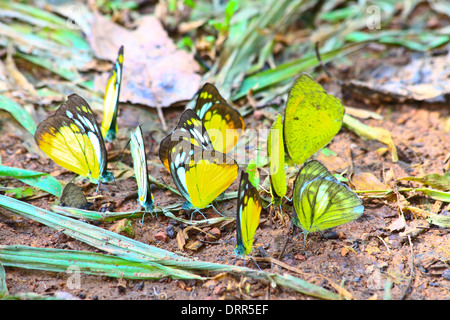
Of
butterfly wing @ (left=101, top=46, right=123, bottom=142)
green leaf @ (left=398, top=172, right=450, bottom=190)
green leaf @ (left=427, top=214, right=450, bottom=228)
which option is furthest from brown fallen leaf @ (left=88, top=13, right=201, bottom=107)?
green leaf @ (left=427, top=214, right=450, bottom=228)

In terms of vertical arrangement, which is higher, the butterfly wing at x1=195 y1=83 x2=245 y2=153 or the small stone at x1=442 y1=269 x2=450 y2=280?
the butterfly wing at x1=195 y1=83 x2=245 y2=153

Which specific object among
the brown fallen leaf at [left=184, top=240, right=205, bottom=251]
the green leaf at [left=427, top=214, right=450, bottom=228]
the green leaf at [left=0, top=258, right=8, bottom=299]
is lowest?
the green leaf at [left=427, top=214, right=450, bottom=228]

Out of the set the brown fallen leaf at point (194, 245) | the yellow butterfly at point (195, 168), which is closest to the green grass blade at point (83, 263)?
the brown fallen leaf at point (194, 245)

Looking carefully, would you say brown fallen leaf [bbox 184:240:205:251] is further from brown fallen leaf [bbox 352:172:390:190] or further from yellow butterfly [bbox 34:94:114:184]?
brown fallen leaf [bbox 352:172:390:190]

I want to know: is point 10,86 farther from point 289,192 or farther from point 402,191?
point 402,191

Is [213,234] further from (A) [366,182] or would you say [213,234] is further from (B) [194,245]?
(A) [366,182]

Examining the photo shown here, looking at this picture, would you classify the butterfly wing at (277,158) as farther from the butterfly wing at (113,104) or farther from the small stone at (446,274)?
the butterfly wing at (113,104)

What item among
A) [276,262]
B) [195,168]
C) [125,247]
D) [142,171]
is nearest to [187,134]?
[195,168]
